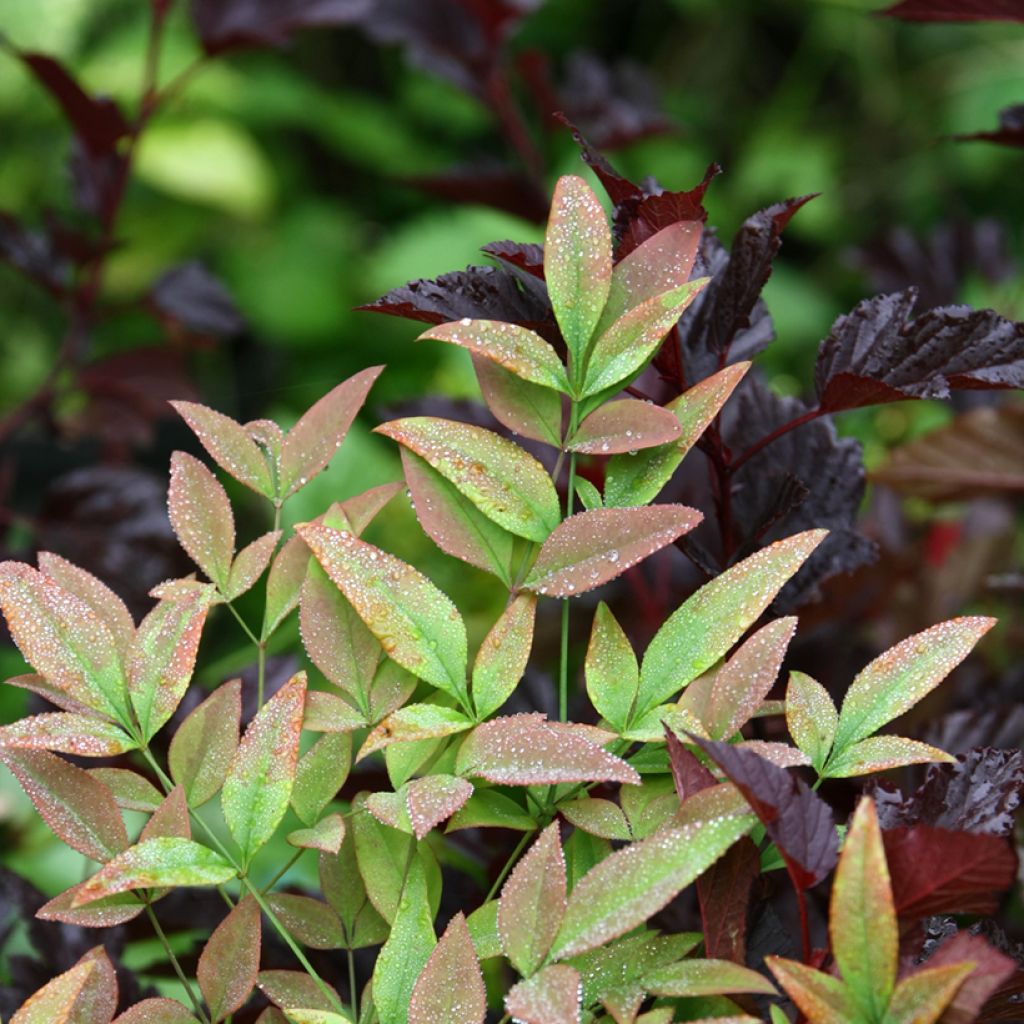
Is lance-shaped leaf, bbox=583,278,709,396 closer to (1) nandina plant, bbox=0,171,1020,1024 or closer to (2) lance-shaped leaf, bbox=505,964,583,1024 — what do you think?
(1) nandina plant, bbox=0,171,1020,1024

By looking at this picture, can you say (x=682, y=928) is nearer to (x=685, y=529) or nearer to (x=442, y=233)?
(x=685, y=529)

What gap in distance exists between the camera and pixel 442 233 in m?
3.02

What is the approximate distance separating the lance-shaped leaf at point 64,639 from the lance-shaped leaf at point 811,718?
0.20m

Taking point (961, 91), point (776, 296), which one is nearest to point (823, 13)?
point (961, 91)

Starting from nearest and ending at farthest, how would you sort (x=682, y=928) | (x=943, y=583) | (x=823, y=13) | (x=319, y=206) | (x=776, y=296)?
(x=682, y=928), (x=943, y=583), (x=776, y=296), (x=823, y=13), (x=319, y=206)

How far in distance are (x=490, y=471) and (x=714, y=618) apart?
8 centimetres

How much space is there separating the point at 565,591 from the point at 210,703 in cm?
12

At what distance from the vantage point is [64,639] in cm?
37

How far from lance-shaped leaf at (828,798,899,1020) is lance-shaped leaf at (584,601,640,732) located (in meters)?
0.09

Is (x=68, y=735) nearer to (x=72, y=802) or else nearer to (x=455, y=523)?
(x=72, y=802)

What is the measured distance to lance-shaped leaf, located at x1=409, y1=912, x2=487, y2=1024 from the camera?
319 millimetres

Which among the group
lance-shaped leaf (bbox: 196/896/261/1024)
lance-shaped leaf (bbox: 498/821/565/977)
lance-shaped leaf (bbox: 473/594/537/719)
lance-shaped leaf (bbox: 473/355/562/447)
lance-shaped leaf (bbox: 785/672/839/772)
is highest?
lance-shaped leaf (bbox: 473/355/562/447)

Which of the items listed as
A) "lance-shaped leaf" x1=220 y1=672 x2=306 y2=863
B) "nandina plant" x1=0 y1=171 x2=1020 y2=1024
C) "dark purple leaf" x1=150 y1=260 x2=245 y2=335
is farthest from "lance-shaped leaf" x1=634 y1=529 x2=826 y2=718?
"dark purple leaf" x1=150 y1=260 x2=245 y2=335

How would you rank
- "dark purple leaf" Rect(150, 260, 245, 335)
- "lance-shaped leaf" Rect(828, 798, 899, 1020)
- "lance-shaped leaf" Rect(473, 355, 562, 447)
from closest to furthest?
"lance-shaped leaf" Rect(828, 798, 899, 1020) → "lance-shaped leaf" Rect(473, 355, 562, 447) → "dark purple leaf" Rect(150, 260, 245, 335)
